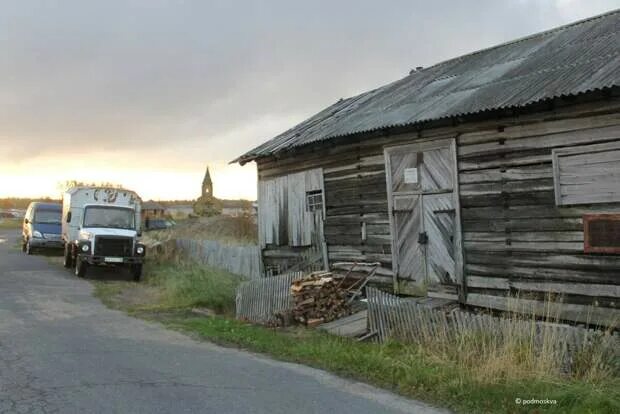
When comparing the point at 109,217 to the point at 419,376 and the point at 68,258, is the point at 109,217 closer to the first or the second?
the point at 68,258

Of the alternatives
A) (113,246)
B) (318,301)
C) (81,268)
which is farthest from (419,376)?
(81,268)

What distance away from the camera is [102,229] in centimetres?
2075

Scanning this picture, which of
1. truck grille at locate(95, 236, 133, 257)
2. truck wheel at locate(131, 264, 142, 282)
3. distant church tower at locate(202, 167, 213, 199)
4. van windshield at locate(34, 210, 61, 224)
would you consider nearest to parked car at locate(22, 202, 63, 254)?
van windshield at locate(34, 210, 61, 224)

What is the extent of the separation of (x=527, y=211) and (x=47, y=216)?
80.6ft

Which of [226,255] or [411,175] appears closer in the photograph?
[411,175]

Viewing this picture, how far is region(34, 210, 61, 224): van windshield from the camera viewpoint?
93.1 feet

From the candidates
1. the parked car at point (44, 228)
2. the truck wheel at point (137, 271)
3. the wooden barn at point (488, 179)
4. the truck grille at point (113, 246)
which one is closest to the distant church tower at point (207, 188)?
the parked car at point (44, 228)

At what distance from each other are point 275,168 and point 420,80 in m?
4.61

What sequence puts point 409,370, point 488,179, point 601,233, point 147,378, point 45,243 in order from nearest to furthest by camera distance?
1. point 147,378
2. point 409,370
3. point 601,233
4. point 488,179
5. point 45,243

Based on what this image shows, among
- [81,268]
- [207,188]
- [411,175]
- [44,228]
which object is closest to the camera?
[411,175]

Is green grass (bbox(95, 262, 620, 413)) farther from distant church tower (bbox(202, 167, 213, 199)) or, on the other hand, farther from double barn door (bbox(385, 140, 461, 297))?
distant church tower (bbox(202, 167, 213, 199))

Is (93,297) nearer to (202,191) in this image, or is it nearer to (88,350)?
(88,350)

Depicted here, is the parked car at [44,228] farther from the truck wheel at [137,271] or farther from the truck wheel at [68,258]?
the truck wheel at [137,271]

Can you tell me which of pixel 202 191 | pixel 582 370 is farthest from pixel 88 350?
pixel 202 191
